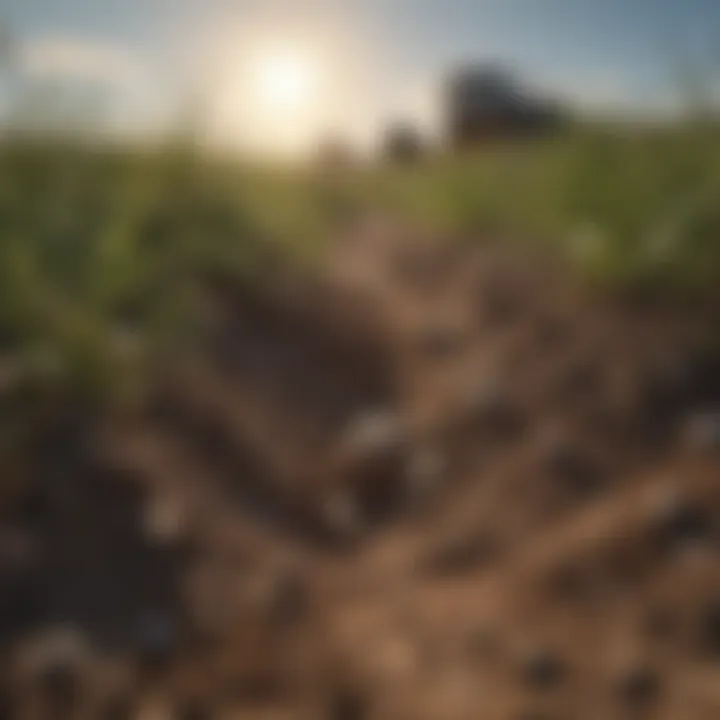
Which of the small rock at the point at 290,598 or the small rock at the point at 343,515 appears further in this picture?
the small rock at the point at 343,515

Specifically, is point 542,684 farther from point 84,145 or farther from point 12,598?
point 84,145

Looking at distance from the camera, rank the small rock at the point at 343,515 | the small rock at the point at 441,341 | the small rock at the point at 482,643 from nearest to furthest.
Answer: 1. the small rock at the point at 482,643
2. the small rock at the point at 343,515
3. the small rock at the point at 441,341

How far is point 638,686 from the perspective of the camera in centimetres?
116

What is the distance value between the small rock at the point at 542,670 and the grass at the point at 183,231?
0.66 m

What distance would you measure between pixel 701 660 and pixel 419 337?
1.09 metres

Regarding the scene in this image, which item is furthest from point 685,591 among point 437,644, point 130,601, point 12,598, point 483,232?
point 483,232

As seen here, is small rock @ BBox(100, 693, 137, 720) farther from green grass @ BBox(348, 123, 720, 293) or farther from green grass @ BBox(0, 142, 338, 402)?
green grass @ BBox(348, 123, 720, 293)

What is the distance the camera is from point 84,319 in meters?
1.64

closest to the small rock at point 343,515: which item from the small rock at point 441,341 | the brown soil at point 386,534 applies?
the brown soil at point 386,534

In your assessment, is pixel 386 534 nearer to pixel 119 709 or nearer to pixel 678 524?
pixel 678 524

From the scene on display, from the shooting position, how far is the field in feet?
3.99

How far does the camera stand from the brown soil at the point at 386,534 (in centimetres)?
119

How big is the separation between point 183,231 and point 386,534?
32.1 inches

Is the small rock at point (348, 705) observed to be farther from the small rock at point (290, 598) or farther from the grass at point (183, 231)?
the grass at point (183, 231)
